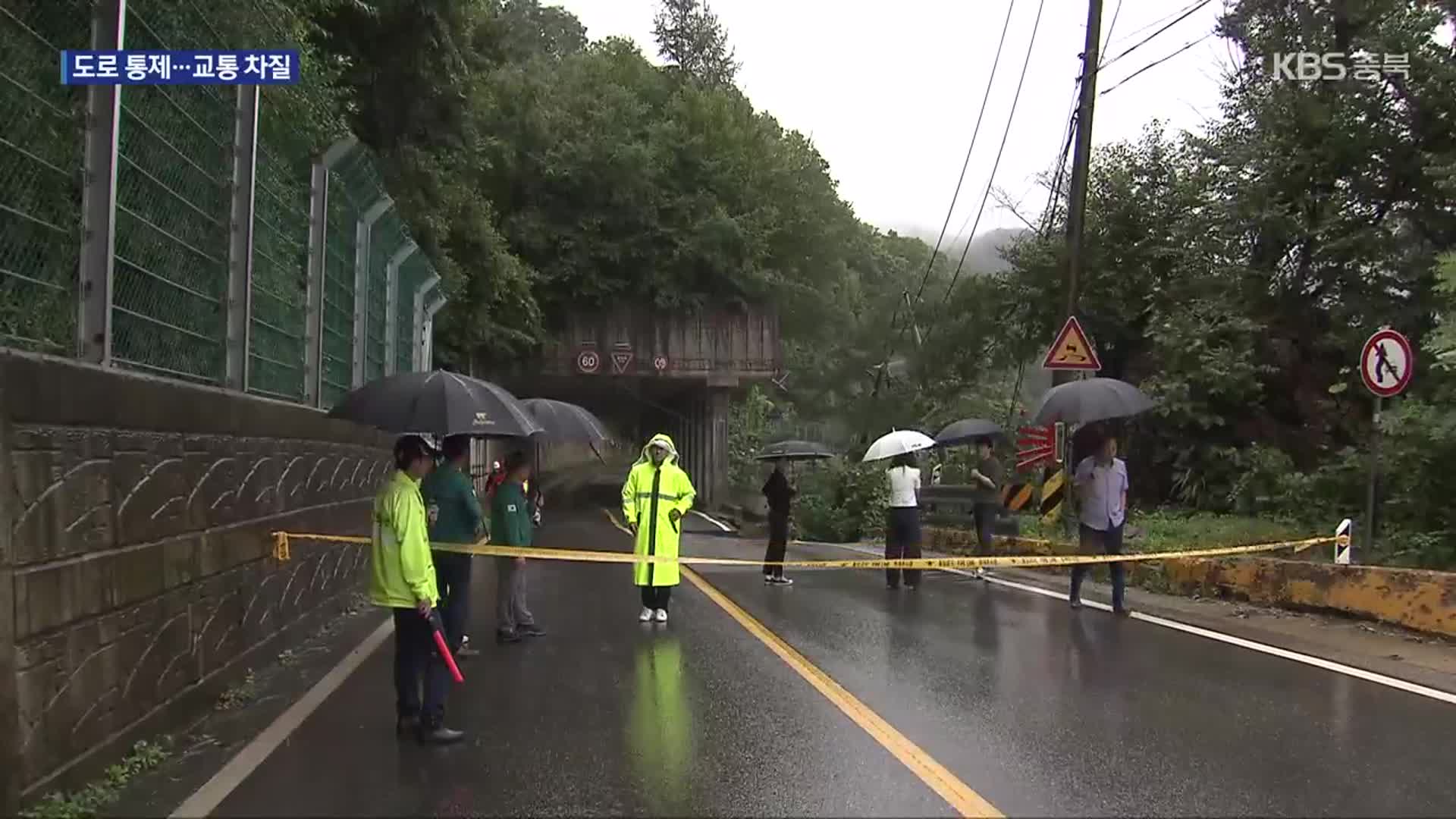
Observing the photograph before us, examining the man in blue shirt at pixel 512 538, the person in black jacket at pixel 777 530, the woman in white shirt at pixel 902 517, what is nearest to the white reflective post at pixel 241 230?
the man in blue shirt at pixel 512 538

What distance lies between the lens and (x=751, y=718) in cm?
698

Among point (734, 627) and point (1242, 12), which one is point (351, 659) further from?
point (1242, 12)

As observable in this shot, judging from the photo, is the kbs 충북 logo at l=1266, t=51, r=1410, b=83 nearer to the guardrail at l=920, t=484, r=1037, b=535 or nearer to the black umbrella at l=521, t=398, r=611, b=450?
the guardrail at l=920, t=484, r=1037, b=535

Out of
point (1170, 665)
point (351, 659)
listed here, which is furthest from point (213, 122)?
point (1170, 665)

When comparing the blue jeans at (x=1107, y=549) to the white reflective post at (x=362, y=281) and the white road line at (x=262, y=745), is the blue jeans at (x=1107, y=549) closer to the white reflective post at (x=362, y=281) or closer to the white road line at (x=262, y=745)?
the white road line at (x=262, y=745)

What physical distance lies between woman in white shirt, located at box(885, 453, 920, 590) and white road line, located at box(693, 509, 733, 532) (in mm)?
17312

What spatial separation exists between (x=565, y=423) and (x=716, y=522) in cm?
2442

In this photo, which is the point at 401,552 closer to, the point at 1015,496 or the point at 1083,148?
the point at 1015,496

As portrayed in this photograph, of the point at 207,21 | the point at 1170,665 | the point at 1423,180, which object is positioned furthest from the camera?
the point at 1423,180

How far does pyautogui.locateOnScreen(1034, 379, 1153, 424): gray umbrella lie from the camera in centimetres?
1275

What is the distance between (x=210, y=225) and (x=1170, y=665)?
7.50 meters

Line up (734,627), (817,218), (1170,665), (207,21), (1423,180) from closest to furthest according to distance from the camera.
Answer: (207,21)
(1170,665)
(734,627)
(1423,180)
(817,218)

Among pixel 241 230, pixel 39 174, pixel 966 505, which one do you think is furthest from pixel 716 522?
pixel 39 174

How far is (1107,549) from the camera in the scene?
11.5 meters
